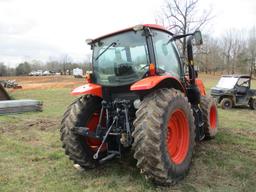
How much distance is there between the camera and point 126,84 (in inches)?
189

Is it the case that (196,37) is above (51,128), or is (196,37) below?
above

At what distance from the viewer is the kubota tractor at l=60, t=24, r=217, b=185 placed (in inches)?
164

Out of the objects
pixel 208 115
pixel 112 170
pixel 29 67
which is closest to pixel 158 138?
pixel 112 170

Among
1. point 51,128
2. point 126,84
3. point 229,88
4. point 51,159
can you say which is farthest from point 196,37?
point 229,88

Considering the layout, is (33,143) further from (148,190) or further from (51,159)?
(148,190)

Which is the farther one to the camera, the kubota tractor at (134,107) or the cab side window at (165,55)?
the cab side window at (165,55)

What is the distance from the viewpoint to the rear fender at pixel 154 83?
13.5 ft

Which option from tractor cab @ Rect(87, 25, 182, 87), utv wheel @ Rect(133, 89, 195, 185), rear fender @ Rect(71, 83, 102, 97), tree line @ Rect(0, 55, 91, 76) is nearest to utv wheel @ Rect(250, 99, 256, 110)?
tractor cab @ Rect(87, 25, 182, 87)

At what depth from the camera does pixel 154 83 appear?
4.15m

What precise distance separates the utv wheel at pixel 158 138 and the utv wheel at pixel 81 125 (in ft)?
3.79

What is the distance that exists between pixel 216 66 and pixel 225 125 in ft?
187

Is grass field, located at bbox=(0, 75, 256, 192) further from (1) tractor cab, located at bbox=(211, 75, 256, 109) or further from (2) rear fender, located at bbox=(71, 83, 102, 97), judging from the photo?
(1) tractor cab, located at bbox=(211, 75, 256, 109)

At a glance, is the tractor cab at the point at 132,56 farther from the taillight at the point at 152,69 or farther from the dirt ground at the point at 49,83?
the dirt ground at the point at 49,83

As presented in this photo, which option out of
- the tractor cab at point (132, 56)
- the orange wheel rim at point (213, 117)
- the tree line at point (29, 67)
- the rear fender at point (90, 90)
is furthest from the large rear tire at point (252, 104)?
the tree line at point (29, 67)
